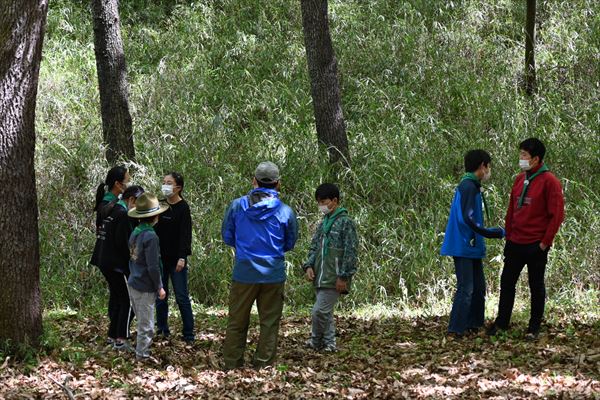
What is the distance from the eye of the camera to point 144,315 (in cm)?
728

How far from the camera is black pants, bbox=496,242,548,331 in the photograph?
7.91m

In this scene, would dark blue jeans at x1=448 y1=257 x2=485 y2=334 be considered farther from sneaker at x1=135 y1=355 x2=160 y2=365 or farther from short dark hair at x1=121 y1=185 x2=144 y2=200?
short dark hair at x1=121 y1=185 x2=144 y2=200

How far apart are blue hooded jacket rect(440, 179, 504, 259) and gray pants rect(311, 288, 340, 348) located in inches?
57.0

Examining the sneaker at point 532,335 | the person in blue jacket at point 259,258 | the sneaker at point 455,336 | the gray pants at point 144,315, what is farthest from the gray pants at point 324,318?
the sneaker at point 532,335

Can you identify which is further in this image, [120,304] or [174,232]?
[174,232]

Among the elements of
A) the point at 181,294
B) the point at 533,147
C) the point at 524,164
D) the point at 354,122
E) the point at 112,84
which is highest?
the point at 112,84

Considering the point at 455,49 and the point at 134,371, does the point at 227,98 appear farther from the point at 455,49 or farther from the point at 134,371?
the point at 134,371

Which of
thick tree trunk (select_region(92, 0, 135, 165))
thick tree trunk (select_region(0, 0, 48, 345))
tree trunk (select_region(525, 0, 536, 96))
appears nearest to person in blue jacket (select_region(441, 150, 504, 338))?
thick tree trunk (select_region(0, 0, 48, 345))

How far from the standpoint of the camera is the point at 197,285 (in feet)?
36.3

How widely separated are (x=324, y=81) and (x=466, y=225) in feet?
18.9

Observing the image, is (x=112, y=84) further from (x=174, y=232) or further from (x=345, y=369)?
(x=345, y=369)

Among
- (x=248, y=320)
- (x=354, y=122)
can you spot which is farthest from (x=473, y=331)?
(x=354, y=122)

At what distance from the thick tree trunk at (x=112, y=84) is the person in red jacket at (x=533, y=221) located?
727 centimetres

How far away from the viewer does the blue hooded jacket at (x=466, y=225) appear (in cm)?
805
